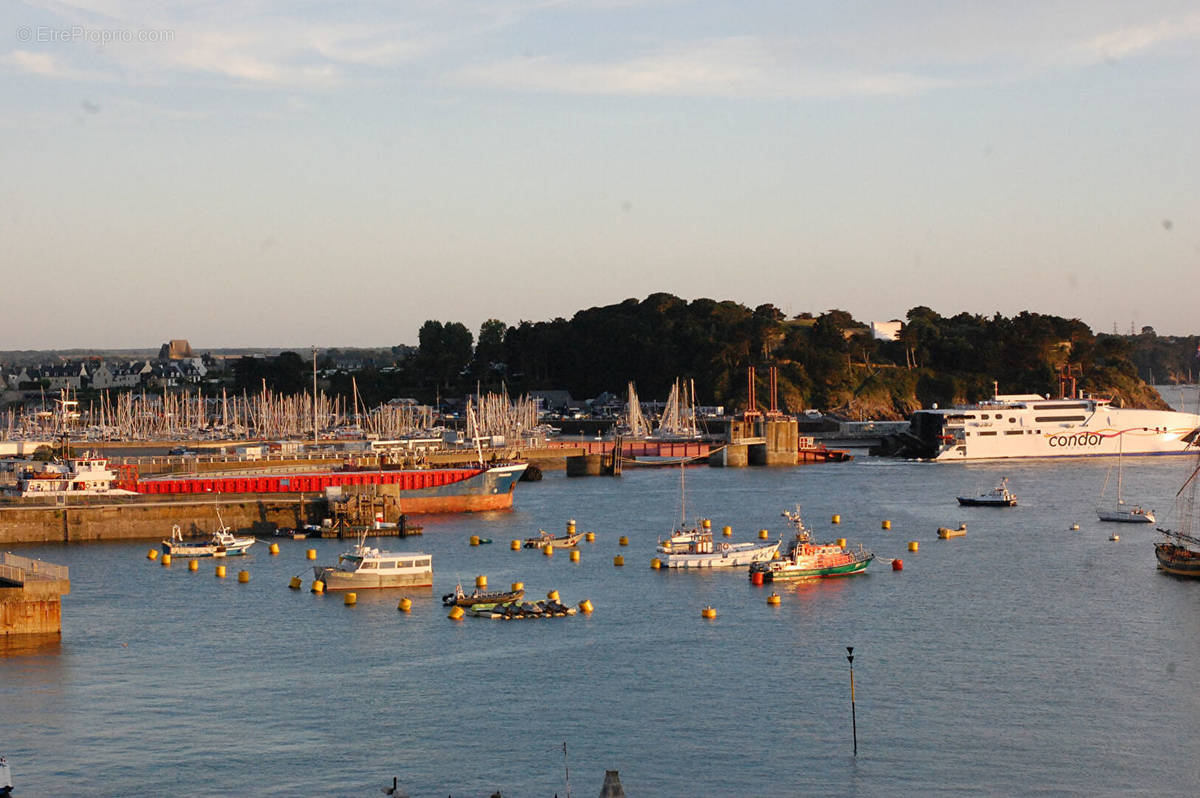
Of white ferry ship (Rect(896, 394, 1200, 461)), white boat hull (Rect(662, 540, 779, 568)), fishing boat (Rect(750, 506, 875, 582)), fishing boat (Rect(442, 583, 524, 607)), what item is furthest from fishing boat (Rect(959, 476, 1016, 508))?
fishing boat (Rect(442, 583, 524, 607))

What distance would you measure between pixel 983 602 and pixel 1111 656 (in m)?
9.54

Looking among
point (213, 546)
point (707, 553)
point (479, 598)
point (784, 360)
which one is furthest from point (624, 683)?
point (784, 360)

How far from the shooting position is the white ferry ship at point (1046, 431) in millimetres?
128375

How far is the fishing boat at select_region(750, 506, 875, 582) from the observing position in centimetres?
5738

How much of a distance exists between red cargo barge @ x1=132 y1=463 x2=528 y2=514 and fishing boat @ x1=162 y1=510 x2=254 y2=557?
12.1m

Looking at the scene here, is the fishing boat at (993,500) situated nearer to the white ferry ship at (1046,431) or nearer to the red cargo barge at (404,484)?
the red cargo barge at (404,484)

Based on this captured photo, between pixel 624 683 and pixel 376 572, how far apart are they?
16762 millimetres

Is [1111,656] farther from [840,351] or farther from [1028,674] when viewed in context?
[840,351]

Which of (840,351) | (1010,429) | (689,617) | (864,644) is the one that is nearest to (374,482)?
(689,617)

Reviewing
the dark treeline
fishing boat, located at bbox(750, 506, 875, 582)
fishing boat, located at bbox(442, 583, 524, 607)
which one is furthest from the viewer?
the dark treeline

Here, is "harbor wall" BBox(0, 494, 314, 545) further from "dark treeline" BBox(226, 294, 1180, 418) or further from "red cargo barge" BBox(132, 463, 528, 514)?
"dark treeline" BBox(226, 294, 1180, 418)

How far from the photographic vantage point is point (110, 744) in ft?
112

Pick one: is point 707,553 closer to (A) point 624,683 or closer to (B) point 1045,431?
Result: (A) point 624,683

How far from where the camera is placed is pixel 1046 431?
129750 mm
